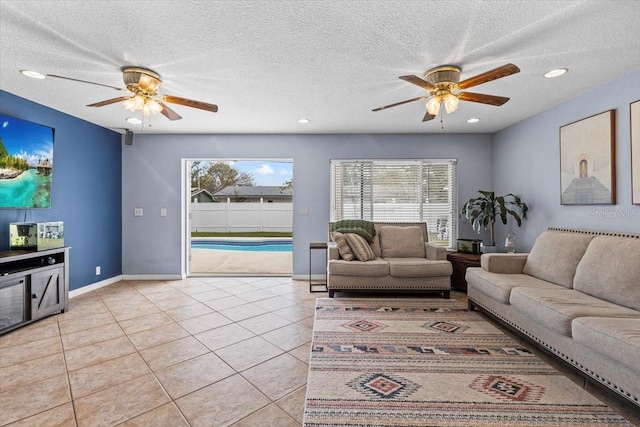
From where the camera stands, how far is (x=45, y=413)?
1.79 m

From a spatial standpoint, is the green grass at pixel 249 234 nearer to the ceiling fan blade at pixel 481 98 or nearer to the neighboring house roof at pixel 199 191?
the neighboring house roof at pixel 199 191

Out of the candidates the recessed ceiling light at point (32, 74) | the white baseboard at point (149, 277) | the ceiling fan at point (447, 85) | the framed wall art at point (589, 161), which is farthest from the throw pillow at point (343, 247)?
the recessed ceiling light at point (32, 74)

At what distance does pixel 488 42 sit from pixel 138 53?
2.59 meters

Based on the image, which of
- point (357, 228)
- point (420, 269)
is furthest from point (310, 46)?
point (420, 269)

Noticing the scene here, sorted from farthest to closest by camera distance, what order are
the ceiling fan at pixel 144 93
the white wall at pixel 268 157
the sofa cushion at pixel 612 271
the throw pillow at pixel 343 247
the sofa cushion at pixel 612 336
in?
the white wall at pixel 268 157, the throw pillow at pixel 343 247, the ceiling fan at pixel 144 93, the sofa cushion at pixel 612 271, the sofa cushion at pixel 612 336

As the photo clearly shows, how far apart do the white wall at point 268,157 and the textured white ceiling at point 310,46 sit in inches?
60.5

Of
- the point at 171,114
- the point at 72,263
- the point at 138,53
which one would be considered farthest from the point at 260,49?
the point at 72,263

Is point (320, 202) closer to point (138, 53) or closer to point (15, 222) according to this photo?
point (138, 53)

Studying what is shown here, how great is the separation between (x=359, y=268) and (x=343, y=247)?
38cm

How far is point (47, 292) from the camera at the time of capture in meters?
3.28

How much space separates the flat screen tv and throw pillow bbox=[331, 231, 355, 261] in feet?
11.6

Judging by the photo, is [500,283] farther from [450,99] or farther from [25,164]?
[25,164]

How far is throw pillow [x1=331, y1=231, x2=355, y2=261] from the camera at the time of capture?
4.07 meters

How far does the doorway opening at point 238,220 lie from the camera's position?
566 cm
